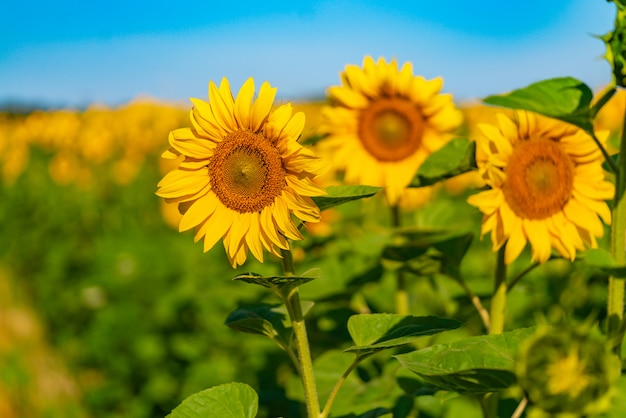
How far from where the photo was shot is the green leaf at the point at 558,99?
41.8 inches

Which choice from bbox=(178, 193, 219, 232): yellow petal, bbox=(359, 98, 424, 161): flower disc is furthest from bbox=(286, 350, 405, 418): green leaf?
bbox=(359, 98, 424, 161): flower disc

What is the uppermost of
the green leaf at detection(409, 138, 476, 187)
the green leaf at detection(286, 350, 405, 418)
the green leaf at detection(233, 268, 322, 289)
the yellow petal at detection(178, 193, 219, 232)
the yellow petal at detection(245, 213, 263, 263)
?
the green leaf at detection(409, 138, 476, 187)

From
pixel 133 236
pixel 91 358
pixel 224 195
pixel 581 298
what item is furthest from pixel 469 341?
pixel 133 236

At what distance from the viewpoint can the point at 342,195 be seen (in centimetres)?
112

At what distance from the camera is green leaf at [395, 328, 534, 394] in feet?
2.93

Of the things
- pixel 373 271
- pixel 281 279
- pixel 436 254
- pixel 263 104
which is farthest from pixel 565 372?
pixel 373 271

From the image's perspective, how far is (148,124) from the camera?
905cm

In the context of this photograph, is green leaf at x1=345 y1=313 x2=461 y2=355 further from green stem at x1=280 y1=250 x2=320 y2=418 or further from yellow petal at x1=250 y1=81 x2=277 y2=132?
yellow petal at x1=250 y1=81 x2=277 y2=132

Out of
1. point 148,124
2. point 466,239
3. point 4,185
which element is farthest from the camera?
point 148,124

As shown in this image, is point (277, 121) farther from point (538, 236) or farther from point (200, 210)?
point (538, 236)

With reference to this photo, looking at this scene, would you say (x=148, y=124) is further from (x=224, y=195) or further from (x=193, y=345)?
(x=224, y=195)

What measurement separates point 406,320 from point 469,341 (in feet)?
0.64

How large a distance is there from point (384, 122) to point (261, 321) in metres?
1.15

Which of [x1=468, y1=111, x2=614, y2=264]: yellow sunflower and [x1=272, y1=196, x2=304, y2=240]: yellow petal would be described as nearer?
[x1=272, y1=196, x2=304, y2=240]: yellow petal
